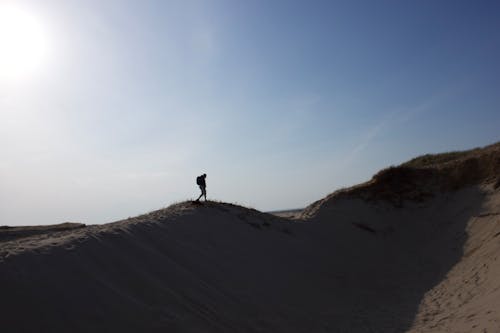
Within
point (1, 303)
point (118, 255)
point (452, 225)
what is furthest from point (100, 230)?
point (452, 225)

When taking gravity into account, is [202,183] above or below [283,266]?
above

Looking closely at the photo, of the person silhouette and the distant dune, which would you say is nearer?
the distant dune

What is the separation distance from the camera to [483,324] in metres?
8.32

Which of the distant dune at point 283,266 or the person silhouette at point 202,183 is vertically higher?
the person silhouette at point 202,183

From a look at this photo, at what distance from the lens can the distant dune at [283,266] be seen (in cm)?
760

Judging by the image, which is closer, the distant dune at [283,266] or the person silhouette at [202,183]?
the distant dune at [283,266]

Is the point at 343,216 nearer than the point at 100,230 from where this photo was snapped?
No

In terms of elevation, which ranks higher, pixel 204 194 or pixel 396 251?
pixel 204 194

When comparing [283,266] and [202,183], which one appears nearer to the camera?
[283,266]

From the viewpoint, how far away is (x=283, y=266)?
1375 centimetres

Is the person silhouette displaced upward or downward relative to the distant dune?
upward

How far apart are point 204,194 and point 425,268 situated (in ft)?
30.4

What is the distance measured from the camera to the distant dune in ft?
24.9

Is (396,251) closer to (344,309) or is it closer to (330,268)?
(330,268)
